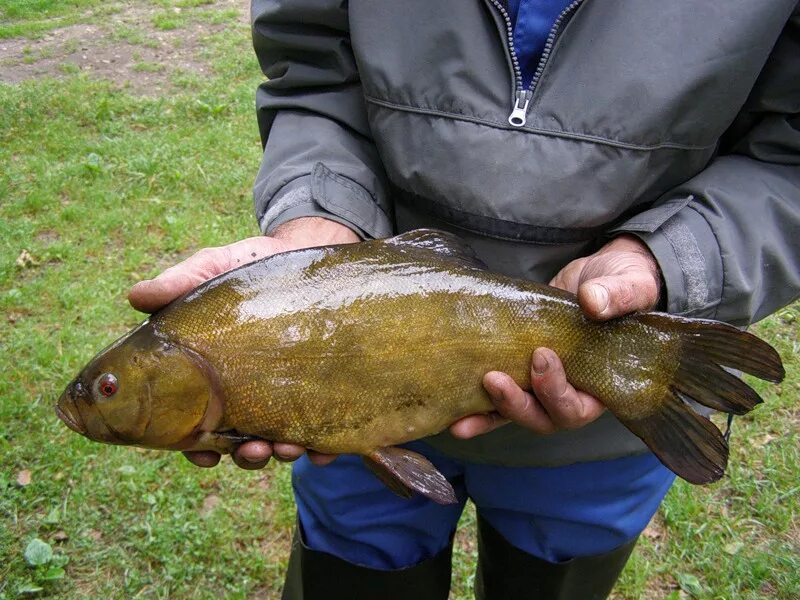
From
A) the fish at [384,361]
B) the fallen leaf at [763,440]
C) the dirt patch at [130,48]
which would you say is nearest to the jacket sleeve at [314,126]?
the fish at [384,361]

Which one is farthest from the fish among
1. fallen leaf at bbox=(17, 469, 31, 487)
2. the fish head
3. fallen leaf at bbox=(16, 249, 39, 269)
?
fallen leaf at bbox=(16, 249, 39, 269)

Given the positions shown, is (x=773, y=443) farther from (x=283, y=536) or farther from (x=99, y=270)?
(x=99, y=270)

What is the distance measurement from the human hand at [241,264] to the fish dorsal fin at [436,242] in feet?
0.87

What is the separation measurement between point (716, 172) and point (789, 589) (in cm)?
201

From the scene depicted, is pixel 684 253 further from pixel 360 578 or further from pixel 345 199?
pixel 360 578

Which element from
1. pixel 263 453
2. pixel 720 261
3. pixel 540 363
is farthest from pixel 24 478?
pixel 720 261

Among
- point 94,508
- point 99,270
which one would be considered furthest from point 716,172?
point 99,270

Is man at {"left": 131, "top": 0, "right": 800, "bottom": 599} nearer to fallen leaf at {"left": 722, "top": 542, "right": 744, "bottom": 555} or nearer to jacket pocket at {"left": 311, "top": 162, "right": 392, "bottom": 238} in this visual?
jacket pocket at {"left": 311, "top": 162, "right": 392, "bottom": 238}

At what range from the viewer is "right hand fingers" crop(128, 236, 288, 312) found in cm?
172

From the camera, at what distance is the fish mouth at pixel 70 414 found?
1734mm

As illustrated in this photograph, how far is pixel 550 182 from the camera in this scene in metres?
1.70

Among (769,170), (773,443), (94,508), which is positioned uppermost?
(769,170)

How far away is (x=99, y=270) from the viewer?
4.84 m

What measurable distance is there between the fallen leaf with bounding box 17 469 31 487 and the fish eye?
1954 mm
